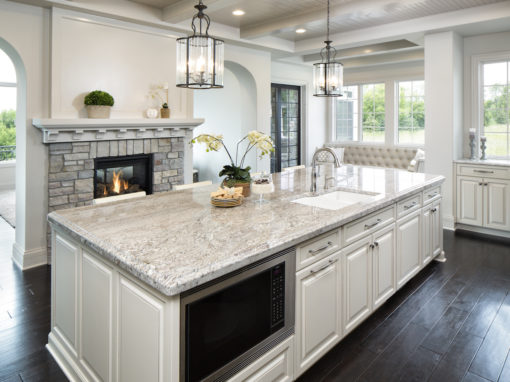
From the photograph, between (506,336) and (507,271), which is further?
(507,271)

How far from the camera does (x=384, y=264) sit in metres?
2.78

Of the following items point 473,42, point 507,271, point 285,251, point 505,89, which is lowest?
A: point 507,271

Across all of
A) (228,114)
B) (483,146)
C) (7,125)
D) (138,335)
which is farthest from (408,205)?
(7,125)

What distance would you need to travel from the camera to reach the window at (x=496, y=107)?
5160 mm

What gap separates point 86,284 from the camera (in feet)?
6.41

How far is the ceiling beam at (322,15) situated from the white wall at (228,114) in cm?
83

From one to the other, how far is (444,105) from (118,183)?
4.24m

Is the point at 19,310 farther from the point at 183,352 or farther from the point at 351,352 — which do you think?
the point at 351,352

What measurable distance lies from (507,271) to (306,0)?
11.5 ft

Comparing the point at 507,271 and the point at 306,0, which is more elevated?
the point at 306,0

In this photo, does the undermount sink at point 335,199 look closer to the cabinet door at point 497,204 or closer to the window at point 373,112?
the cabinet door at point 497,204

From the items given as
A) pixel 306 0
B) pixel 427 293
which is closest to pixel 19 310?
pixel 427 293

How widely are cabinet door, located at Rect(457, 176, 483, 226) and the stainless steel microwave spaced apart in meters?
4.00

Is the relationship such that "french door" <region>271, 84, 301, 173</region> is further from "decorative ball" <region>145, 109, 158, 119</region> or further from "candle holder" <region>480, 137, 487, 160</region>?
"candle holder" <region>480, 137, 487, 160</region>
